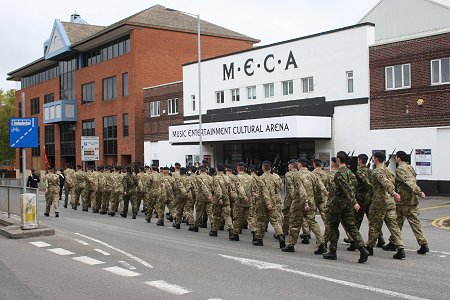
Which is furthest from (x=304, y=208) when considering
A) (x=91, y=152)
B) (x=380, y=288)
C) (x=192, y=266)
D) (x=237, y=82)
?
(x=91, y=152)

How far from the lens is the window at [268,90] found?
30748mm

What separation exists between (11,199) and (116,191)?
172 inches

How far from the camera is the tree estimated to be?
74500 millimetres

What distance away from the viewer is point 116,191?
19.1m

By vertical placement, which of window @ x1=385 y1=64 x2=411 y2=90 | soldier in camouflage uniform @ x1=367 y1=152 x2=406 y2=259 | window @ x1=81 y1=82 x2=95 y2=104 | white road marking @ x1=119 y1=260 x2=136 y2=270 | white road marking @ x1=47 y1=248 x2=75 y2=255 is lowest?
white road marking @ x1=47 y1=248 x2=75 y2=255

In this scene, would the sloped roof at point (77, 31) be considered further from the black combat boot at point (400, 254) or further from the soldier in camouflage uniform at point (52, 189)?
the black combat boot at point (400, 254)

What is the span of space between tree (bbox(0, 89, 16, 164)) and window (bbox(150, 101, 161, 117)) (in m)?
41.0

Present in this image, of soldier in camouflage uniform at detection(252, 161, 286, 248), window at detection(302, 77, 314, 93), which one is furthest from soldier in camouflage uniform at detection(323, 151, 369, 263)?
window at detection(302, 77, 314, 93)

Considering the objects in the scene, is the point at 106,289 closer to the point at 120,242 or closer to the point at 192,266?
the point at 192,266

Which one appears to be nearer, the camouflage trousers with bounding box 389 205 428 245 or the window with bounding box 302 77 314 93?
the camouflage trousers with bounding box 389 205 428 245

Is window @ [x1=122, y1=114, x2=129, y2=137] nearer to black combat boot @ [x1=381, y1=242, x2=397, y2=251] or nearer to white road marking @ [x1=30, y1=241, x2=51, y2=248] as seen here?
white road marking @ [x1=30, y1=241, x2=51, y2=248]

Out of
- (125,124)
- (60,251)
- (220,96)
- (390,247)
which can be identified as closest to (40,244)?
(60,251)

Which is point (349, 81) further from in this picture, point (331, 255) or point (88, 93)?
point (88, 93)

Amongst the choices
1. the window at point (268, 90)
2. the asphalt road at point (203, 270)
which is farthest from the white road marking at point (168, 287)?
the window at point (268, 90)
